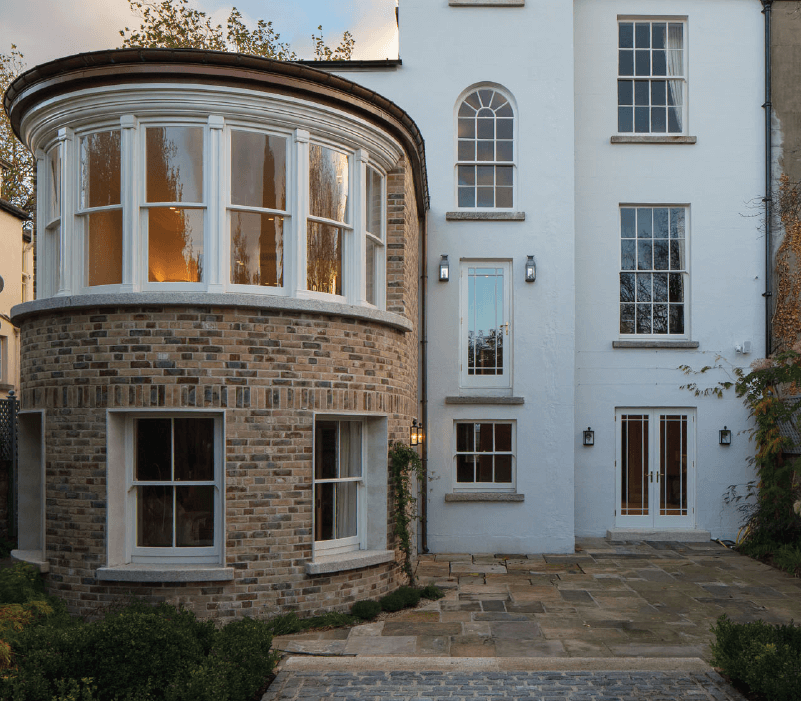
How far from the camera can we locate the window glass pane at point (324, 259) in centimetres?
816

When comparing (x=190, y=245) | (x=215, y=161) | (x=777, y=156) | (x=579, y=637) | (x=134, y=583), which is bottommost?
(x=579, y=637)

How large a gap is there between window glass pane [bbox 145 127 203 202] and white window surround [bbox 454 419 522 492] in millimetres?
6526

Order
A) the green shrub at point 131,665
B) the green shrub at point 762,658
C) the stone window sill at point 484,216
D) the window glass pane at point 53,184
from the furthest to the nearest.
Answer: the stone window sill at point 484,216
the window glass pane at point 53,184
the green shrub at point 762,658
the green shrub at point 131,665

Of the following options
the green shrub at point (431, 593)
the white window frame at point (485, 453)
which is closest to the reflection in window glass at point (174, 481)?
the green shrub at point (431, 593)

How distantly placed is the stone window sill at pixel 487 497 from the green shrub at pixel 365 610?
14.6 feet

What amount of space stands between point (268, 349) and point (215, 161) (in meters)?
1.96

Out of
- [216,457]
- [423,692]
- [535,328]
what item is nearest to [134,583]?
[216,457]

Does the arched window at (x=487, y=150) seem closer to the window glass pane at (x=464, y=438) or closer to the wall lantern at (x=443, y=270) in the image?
the wall lantern at (x=443, y=270)

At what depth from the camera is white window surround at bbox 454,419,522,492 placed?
12.6 metres

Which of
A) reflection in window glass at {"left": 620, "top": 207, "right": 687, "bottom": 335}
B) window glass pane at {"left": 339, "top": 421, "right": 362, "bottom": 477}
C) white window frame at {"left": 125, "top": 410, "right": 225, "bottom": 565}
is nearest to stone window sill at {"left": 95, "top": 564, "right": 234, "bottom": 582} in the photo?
white window frame at {"left": 125, "top": 410, "right": 225, "bottom": 565}

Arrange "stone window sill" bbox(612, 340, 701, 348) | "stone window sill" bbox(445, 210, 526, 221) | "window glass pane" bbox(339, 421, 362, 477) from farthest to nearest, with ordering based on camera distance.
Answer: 1. "stone window sill" bbox(612, 340, 701, 348)
2. "stone window sill" bbox(445, 210, 526, 221)
3. "window glass pane" bbox(339, 421, 362, 477)

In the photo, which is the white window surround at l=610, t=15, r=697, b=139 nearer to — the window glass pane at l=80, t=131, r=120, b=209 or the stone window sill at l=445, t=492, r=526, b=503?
the stone window sill at l=445, t=492, r=526, b=503

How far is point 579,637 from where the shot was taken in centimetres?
745

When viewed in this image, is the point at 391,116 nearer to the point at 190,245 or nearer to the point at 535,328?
the point at 190,245
